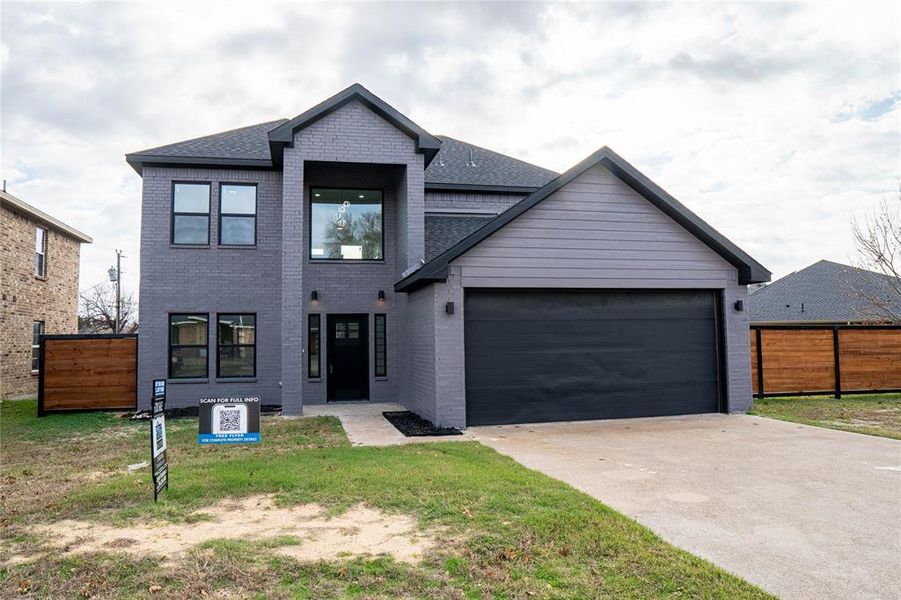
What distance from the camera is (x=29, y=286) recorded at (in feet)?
60.4

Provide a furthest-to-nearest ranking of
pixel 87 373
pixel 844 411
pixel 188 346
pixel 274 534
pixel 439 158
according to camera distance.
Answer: pixel 439 158, pixel 188 346, pixel 87 373, pixel 844 411, pixel 274 534

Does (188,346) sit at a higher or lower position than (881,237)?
lower

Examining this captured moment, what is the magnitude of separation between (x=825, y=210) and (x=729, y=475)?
1751 cm

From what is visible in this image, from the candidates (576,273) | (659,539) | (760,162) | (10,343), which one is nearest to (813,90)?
(760,162)

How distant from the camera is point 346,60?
13.6m

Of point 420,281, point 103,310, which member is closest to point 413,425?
point 420,281

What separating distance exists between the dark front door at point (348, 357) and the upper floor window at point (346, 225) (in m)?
1.70

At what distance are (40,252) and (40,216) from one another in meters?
1.50

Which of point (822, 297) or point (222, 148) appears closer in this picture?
point (222, 148)

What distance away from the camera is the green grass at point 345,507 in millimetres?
3705

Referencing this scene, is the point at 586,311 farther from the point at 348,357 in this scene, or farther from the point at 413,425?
the point at 348,357

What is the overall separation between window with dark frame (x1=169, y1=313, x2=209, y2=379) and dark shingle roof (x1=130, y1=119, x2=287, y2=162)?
391 centimetres

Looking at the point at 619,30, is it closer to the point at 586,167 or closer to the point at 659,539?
the point at 586,167

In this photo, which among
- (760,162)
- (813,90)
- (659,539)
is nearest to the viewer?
(659,539)
